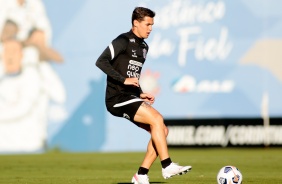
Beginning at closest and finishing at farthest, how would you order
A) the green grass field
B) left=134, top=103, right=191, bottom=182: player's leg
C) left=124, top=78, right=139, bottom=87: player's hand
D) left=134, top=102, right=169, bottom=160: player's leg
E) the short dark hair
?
1. left=134, top=103, right=191, bottom=182: player's leg
2. left=134, top=102, right=169, bottom=160: player's leg
3. left=124, top=78, right=139, bottom=87: player's hand
4. the short dark hair
5. the green grass field

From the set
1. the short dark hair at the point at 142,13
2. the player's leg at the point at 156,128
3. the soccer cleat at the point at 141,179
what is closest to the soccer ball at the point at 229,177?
the player's leg at the point at 156,128

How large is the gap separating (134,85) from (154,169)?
533cm

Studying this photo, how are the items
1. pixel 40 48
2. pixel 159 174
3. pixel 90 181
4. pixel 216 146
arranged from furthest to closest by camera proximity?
1. pixel 40 48
2. pixel 216 146
3. pixel 159 174
4. pixel 90 181

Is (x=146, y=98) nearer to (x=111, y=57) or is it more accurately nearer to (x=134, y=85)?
(x=134, y=85)

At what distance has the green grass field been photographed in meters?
12.6

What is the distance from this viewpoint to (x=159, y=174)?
14328mm

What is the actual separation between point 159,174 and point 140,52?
3.65 m

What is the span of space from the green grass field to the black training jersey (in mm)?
1741

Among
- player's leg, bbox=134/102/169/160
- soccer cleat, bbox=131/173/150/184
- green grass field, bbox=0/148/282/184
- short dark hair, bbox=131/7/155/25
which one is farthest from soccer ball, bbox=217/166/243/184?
short dark hair, bbox=131/7/155/25

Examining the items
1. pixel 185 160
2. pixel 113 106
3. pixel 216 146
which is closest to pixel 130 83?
pixel 113 106

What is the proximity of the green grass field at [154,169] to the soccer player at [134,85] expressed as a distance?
151 centimetres

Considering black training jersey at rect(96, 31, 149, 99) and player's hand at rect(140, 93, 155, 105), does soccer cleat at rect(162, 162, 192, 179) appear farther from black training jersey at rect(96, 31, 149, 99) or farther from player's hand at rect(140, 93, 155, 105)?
black training jersey at rect(96, 31, 149, 99)

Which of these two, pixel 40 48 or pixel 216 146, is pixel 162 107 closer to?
pixel 216 146

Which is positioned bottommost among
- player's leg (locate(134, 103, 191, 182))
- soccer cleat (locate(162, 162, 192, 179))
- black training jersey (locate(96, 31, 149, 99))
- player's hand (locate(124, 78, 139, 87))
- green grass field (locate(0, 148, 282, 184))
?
green grass field (locate(0, 148, 282, 184))
